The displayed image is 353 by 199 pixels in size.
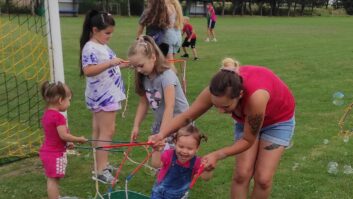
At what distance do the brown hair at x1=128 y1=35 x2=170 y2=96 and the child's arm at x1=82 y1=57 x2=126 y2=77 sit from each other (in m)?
0.25

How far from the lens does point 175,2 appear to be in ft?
22.0

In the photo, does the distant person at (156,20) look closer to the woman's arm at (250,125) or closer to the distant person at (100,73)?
the distant person at (100,73)

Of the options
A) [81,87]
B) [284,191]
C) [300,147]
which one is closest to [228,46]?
[81,87]

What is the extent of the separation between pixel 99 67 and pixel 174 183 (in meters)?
1.30

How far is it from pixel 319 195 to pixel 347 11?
55906 millimetres

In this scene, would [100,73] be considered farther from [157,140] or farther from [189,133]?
[189,133]

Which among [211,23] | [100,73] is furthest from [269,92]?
[211,23]

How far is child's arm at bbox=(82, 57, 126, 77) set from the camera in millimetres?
3910

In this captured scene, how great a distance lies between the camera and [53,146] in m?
3.68

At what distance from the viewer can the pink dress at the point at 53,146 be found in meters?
3.62

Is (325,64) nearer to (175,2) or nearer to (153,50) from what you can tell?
(175,2)

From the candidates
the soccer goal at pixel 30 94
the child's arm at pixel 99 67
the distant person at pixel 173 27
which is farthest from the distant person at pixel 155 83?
the distant person at pixel 173 27

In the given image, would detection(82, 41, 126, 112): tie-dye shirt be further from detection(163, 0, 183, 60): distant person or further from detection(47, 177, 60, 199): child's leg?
detection(163, 0, 183, 60): distant person

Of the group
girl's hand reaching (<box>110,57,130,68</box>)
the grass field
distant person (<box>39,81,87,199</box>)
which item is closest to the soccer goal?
the grass field
